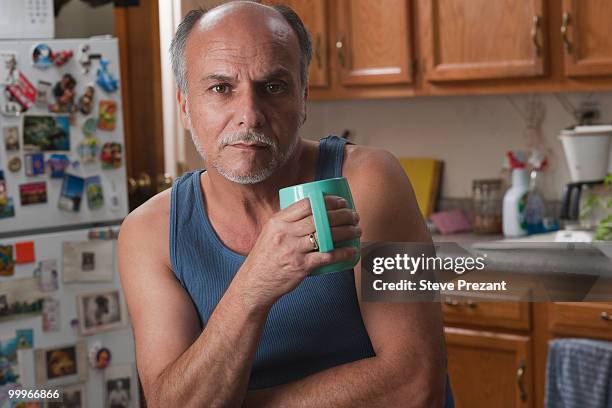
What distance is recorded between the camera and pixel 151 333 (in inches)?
50.9

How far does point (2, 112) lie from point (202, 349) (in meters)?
1.78

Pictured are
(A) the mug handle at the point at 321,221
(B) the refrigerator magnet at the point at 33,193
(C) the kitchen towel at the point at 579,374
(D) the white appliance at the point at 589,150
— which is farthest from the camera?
(D) the white appliance at the point at 589,150

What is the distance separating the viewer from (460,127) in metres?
3.57

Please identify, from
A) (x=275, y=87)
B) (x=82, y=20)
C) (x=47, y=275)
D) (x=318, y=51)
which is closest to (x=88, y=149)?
(x=47, y=275)

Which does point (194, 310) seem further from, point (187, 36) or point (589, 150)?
point (589, 150)

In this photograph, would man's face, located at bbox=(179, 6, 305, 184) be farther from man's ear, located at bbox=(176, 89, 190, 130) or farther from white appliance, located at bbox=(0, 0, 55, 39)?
white appliance, located at bbox=(0, 0, 55, 39)

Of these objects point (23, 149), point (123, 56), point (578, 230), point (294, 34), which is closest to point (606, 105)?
point (578, 230)

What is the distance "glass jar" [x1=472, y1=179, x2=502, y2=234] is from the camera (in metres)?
3.34

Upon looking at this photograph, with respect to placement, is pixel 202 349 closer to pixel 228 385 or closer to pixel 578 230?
pixel 228 385

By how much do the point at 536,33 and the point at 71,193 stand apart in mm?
→ 1503

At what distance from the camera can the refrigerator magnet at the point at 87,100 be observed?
114 inches

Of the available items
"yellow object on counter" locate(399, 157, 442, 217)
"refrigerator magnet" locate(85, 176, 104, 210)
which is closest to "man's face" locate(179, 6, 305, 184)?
"refrigerator magnet" locate(85, 176, 104, 210)

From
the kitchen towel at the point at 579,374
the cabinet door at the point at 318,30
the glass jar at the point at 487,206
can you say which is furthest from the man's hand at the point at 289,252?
the cabinet door at the point at 318,30

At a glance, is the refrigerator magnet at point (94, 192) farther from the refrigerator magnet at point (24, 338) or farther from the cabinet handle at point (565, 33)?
the cabinet handle at point (565, 33)
